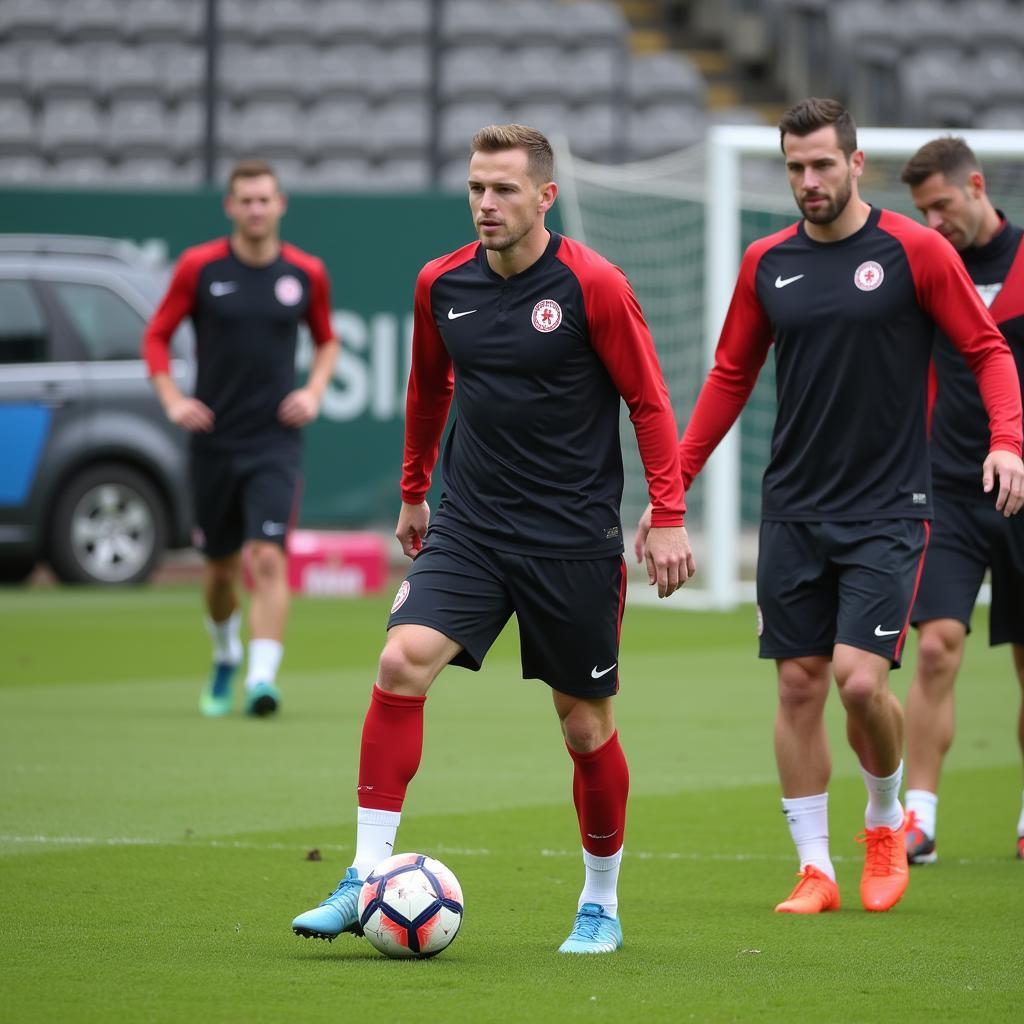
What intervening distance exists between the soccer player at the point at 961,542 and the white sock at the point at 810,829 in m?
0.93

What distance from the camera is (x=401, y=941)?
511 cm

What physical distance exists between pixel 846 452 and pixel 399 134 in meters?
16.4

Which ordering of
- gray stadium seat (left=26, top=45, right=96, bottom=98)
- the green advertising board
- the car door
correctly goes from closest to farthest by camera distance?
the car door, the green advertising board, gray stadium seat (left=26, top=45, right=96, bottom=98)

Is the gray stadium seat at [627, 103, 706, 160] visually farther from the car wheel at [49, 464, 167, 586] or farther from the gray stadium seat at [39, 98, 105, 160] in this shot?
the car wheel at [49, 464, 167, 586]

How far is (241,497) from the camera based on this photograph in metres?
10.2

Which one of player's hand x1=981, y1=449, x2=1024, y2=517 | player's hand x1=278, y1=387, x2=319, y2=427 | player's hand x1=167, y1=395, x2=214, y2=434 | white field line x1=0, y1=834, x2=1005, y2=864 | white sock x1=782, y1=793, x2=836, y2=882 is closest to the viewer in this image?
player's hand x1=981, y1=449, x2=1024, y2=517

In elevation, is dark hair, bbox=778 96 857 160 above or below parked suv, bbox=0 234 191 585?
above

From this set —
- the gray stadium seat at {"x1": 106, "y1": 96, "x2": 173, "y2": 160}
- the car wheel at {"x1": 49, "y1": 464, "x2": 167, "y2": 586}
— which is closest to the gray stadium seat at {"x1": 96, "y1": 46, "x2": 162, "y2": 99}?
the gray stadium seat at {"x1": 106, "y1": 96, "x2": 173, "y2": 160}

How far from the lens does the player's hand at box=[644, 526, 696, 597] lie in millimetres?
5277

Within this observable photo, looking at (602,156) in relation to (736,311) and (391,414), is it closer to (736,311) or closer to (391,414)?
(391,414)

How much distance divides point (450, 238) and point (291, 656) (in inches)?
286

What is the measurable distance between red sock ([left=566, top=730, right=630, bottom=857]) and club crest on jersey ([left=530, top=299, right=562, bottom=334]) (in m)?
1.09

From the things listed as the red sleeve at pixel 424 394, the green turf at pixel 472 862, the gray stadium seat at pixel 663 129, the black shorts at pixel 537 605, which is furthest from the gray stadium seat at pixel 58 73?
the black shorts at pixel 537 605

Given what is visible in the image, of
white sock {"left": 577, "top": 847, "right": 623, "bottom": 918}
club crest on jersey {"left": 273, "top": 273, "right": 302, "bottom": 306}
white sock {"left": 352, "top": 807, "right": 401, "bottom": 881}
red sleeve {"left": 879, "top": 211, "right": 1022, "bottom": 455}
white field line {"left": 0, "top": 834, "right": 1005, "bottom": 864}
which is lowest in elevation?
white field line {"left": 0, "top": 834, "right": 1005, "bottom": 864}
